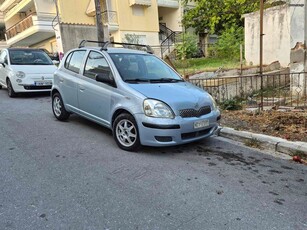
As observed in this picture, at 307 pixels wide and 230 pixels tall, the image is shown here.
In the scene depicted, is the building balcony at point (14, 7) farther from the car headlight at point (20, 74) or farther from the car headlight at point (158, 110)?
the car headlight at point (158, 110)

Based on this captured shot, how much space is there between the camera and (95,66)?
527cm

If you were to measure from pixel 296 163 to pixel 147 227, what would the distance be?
8.91 feet

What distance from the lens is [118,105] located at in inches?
179

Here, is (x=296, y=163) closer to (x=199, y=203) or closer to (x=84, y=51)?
(x=199, y=203)

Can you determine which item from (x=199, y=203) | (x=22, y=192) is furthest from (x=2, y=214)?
(x=199, y=203)

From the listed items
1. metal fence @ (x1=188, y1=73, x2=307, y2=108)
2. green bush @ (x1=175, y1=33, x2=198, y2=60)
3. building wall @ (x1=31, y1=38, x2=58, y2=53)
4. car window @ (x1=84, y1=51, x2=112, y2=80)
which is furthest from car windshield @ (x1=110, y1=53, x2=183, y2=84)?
building wall @ (x1=31, y1=38, x2=58, y2=53)

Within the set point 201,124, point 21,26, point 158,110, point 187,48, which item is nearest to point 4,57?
point 158,110

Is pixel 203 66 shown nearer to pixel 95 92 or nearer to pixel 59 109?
pixel 59 109

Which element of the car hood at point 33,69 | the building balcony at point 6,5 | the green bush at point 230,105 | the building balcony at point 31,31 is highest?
the building balcony at point 6,5

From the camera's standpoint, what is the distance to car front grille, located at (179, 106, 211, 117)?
426 cm

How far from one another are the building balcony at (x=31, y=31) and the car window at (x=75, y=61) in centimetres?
1868

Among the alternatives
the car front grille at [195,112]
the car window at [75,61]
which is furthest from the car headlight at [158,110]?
the car window at [75,61]

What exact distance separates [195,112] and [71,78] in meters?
2.81

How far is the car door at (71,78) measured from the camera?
5.62 meters
